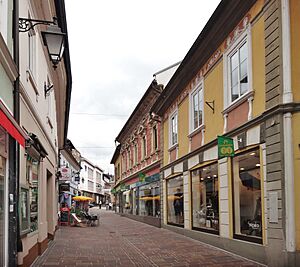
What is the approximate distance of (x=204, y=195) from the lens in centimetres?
1620

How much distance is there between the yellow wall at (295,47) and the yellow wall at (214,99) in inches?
168

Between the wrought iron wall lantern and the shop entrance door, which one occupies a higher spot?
the wrought iron wall lantern

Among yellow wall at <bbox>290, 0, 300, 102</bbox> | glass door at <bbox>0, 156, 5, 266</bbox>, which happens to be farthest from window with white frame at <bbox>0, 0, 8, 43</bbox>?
yellow wall at <bbox>290, 0, 300, 102</bbox>

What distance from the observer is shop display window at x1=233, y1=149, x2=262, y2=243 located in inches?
451

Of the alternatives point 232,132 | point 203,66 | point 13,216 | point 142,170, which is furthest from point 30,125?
point 142,170

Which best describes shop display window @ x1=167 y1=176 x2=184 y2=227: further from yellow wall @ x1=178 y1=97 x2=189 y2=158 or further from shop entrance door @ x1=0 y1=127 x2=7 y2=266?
shop entrance door @ x1=0 y1=127 x2=7 y2=266

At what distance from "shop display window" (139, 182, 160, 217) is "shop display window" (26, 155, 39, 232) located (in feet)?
42.9

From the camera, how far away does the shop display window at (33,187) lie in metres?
10.9

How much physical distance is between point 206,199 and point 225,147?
12.4 feet

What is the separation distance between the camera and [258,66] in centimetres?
1122

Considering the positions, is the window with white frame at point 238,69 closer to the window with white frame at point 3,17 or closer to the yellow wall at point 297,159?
the yellow wall at point 297,159

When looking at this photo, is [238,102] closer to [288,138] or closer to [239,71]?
[239,71]

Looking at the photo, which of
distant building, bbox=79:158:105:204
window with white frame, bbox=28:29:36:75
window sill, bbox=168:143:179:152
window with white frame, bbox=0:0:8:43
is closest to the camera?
window with white frame, bbox=0:0:8:43

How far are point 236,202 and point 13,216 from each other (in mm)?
6786
